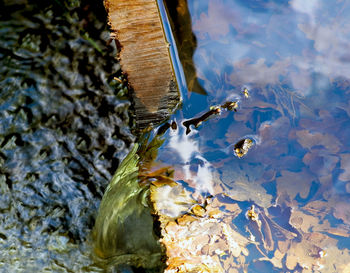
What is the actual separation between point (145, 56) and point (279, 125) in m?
0.77

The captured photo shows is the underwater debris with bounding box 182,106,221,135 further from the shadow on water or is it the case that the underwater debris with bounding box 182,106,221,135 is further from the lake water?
the shadow on water

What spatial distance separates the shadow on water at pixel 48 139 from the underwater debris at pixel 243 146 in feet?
3.78

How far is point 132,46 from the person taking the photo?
1570mm

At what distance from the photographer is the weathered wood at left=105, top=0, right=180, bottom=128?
1.51 metres

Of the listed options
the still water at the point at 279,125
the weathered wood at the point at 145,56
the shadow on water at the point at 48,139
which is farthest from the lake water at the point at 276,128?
the shadow on water at the point at 48,139

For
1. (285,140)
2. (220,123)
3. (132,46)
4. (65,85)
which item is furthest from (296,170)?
(65,85)

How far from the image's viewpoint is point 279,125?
142cm

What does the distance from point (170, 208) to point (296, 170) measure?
2.21 ft

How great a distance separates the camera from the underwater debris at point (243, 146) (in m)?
1.45

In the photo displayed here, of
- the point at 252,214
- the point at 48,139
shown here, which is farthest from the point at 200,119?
the point at 48,139

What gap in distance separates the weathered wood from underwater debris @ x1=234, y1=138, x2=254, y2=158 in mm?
405

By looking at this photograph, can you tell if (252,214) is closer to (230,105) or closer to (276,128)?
(276,128)

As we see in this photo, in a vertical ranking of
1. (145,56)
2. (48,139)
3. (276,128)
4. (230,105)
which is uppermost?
(145,56)

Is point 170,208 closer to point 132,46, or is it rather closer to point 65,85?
point 132,46
